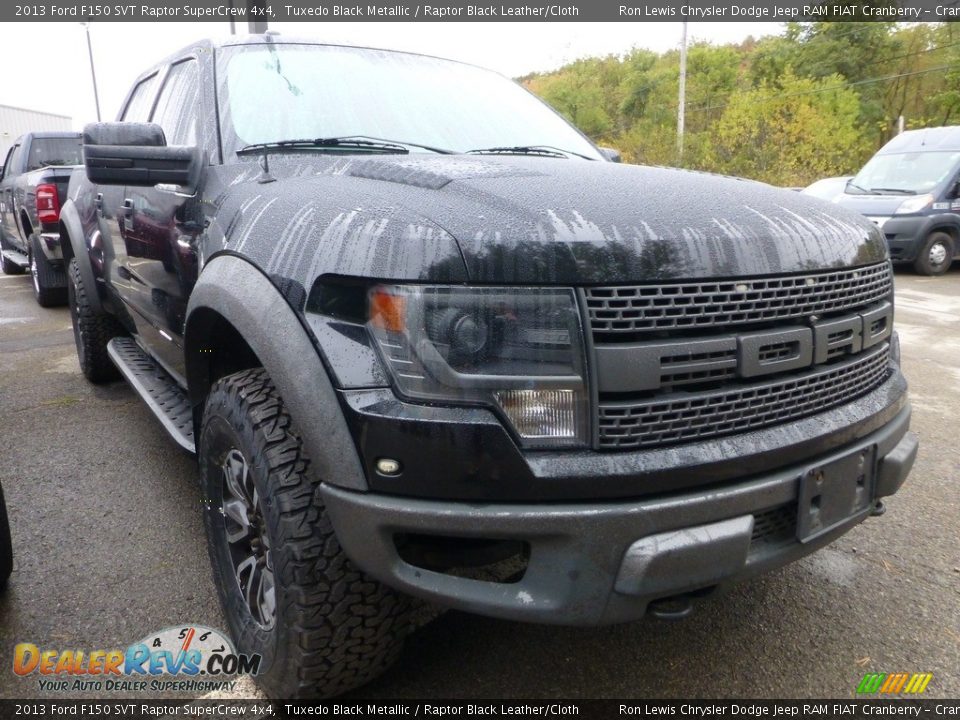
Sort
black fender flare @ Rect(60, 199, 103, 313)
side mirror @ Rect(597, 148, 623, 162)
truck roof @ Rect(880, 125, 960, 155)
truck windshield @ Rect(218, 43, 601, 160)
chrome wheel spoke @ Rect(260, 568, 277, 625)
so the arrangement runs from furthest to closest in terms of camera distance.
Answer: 1. truck roof @ Rect(880, 125, 960, 155)
2. black fender flare @ Rect(60, 199, 103, 313)
3. side mirror @ Rect(597, 148, 623, 162)
4. truck windshield @ Rect(218, 43, 601, 160)
5. chrome wheel spoke @ Rect(260, 568, 277, 625)

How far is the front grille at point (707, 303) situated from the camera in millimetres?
1461

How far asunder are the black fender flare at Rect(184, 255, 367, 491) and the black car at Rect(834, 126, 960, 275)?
10.1 meters

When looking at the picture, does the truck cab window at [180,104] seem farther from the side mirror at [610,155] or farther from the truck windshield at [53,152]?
the truck windshield at [53,152]

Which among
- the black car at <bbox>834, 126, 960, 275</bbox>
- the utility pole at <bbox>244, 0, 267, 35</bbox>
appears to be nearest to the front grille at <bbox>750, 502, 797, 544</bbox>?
the utility pole at <bbox>244, 0, 267, 35</bbox>

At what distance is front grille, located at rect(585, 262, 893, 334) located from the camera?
1461 mm

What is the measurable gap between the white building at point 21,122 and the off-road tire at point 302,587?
30138 mm

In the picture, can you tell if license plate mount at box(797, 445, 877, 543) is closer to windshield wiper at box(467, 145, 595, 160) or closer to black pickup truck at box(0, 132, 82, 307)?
windshield wiper at box(467, 145, 595, 160)

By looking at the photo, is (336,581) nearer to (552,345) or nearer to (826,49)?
(552,345)

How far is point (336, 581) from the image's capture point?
5.34ft

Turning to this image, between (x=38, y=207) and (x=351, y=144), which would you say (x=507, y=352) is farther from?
(x=38, y=207)

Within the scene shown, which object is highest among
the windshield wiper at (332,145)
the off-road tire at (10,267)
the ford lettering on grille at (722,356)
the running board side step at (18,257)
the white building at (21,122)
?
the white building at (21,122)

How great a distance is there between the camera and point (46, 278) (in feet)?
23.7

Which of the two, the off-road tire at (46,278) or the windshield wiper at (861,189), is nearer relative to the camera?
the off-road tire at (46,278)

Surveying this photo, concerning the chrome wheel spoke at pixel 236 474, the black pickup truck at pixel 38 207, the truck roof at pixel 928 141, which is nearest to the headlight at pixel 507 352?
the chrome wheel spoke at pixel 236 474
